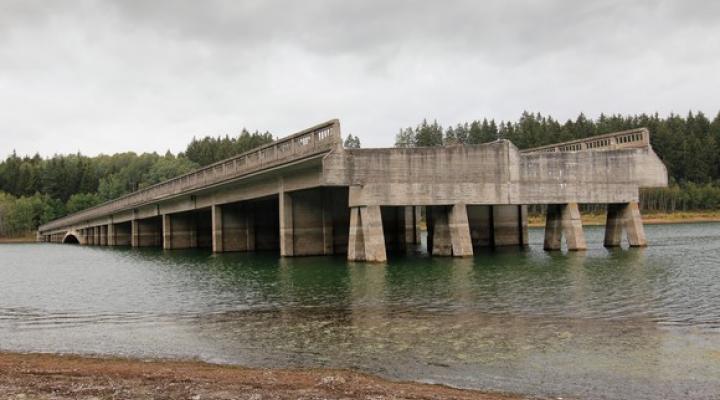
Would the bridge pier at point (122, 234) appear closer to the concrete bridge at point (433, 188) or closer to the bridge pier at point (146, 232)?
the bridge pier at point (146, 232)

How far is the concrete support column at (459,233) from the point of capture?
4292 cm

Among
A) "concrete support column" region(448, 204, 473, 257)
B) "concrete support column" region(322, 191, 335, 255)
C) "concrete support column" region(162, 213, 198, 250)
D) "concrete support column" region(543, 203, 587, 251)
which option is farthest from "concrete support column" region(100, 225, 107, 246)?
"concrete support column" region(543, 203, 587, 251)

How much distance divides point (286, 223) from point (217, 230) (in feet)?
55.8

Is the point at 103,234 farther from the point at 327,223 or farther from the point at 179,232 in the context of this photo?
the point at 327,223

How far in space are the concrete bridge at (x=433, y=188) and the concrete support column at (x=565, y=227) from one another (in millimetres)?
104

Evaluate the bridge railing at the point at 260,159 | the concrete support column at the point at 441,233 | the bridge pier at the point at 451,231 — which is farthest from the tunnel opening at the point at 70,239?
the bridge pier at the point at 451,231

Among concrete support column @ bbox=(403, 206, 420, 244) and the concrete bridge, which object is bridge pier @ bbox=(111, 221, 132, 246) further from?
concrete support column @ bbox=(403, 206, 420, 244)

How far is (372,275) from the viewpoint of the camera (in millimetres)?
33125

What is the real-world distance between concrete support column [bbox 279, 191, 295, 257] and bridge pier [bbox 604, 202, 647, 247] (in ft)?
87.8

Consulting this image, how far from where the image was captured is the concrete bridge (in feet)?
135

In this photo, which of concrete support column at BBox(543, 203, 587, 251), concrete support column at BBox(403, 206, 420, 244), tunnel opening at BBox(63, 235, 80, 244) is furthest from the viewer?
tunnel opening at BBox(63, 235, 80, 244)

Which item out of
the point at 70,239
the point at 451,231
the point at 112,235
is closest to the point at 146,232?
the point at 112,235

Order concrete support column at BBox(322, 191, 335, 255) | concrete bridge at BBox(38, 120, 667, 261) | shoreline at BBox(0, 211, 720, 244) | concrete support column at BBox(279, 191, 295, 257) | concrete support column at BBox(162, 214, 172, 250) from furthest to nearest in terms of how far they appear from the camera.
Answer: shoreline at BBox(0, 211, 720, 244)
concrete support column at BBox(162, 214, 172, 250)
concrete support column at BBox(322, 191, 335, 255)
concrete support column at BBox(279, 191, 295, 257)
concrete bridge at BBox(38, 120, 667, 261)

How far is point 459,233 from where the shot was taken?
4341 centimetres
